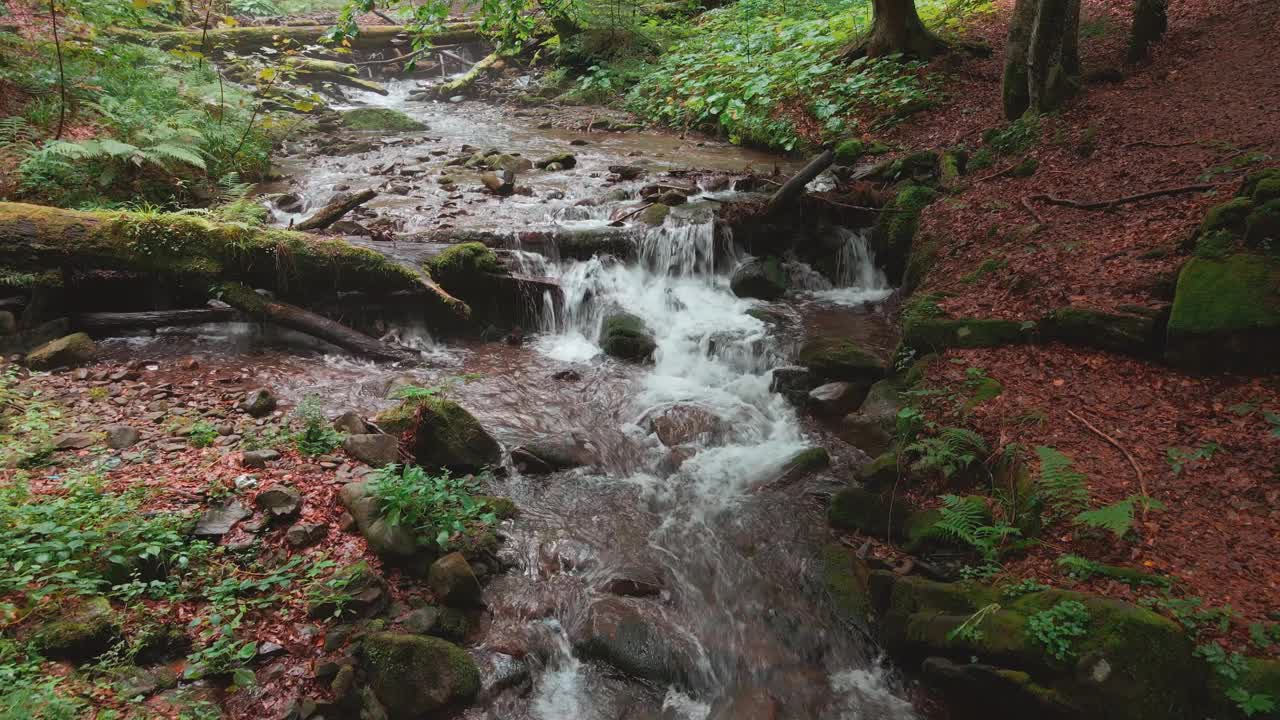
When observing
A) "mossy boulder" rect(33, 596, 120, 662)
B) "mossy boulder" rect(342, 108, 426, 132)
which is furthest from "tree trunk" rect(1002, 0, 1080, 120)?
"mossy boulder" rect(342, 108, 426, 132)

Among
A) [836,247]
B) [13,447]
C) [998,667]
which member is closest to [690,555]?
[998,667]

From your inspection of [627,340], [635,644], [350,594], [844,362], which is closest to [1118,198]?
[844,362]

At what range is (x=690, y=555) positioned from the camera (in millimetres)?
5129

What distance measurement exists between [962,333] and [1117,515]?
8.75ft

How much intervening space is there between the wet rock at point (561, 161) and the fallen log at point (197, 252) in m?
6.53

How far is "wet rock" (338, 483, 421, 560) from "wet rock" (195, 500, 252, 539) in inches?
25.6

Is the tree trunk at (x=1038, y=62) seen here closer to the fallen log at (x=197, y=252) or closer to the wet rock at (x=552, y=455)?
the wet rock at (x=552, y=455)

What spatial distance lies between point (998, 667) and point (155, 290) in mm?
8515

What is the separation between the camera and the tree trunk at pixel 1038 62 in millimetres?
8969

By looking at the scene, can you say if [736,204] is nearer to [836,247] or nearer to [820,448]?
[836,247]

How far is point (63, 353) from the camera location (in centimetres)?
587

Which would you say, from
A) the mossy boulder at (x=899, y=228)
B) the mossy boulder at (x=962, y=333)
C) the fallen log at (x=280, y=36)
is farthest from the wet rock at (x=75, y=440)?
the fallen log at (x=280, y=36)

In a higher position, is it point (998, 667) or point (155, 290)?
point (155, 290)

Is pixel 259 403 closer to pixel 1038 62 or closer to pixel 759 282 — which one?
pixel 759 282
